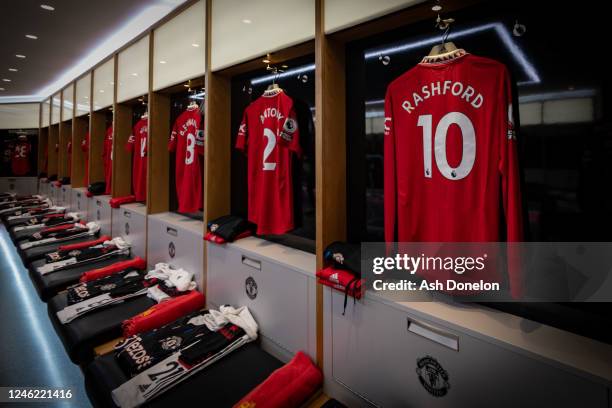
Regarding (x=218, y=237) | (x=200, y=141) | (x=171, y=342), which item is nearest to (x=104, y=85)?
(x=200, y=141)

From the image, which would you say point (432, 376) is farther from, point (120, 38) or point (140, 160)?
point (120, 38)

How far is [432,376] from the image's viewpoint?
1.19 m

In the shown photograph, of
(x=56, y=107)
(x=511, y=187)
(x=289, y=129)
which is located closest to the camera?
(x=511, y=187)

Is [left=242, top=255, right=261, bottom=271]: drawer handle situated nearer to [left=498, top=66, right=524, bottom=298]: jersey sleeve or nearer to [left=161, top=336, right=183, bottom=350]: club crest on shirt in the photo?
[left=161, top=336, right=183, bottom=350]: club crest on shirt

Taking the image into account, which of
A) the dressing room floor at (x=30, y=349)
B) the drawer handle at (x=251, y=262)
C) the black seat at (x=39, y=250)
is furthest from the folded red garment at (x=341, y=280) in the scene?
the black seat at (x=39, y=250)

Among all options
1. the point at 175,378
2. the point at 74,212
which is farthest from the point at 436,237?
the point at 74,212

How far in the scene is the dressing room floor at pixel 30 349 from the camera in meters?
2.02

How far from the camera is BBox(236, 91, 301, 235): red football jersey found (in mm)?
1966

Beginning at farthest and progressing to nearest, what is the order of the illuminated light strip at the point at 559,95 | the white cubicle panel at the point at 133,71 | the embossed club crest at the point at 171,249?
the white cubicle panel at the point at 133,71, the embossed club crest at the point at 171,249, the illuminated light strip at the point at 559,95

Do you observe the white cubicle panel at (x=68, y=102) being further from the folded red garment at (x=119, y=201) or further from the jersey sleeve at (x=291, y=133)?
the jersey sleeve at (x=291, y=133)

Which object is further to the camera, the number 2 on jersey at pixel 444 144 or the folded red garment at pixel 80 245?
the folded red garment at pixel 80 245

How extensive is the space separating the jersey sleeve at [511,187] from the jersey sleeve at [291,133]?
3.57 ft

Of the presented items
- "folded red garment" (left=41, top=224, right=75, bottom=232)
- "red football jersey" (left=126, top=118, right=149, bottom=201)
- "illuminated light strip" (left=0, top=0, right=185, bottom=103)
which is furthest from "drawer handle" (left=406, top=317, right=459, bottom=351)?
"folded red garment" (left=41, top=224, right=75, bottom=232)

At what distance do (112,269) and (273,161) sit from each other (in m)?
2.03
